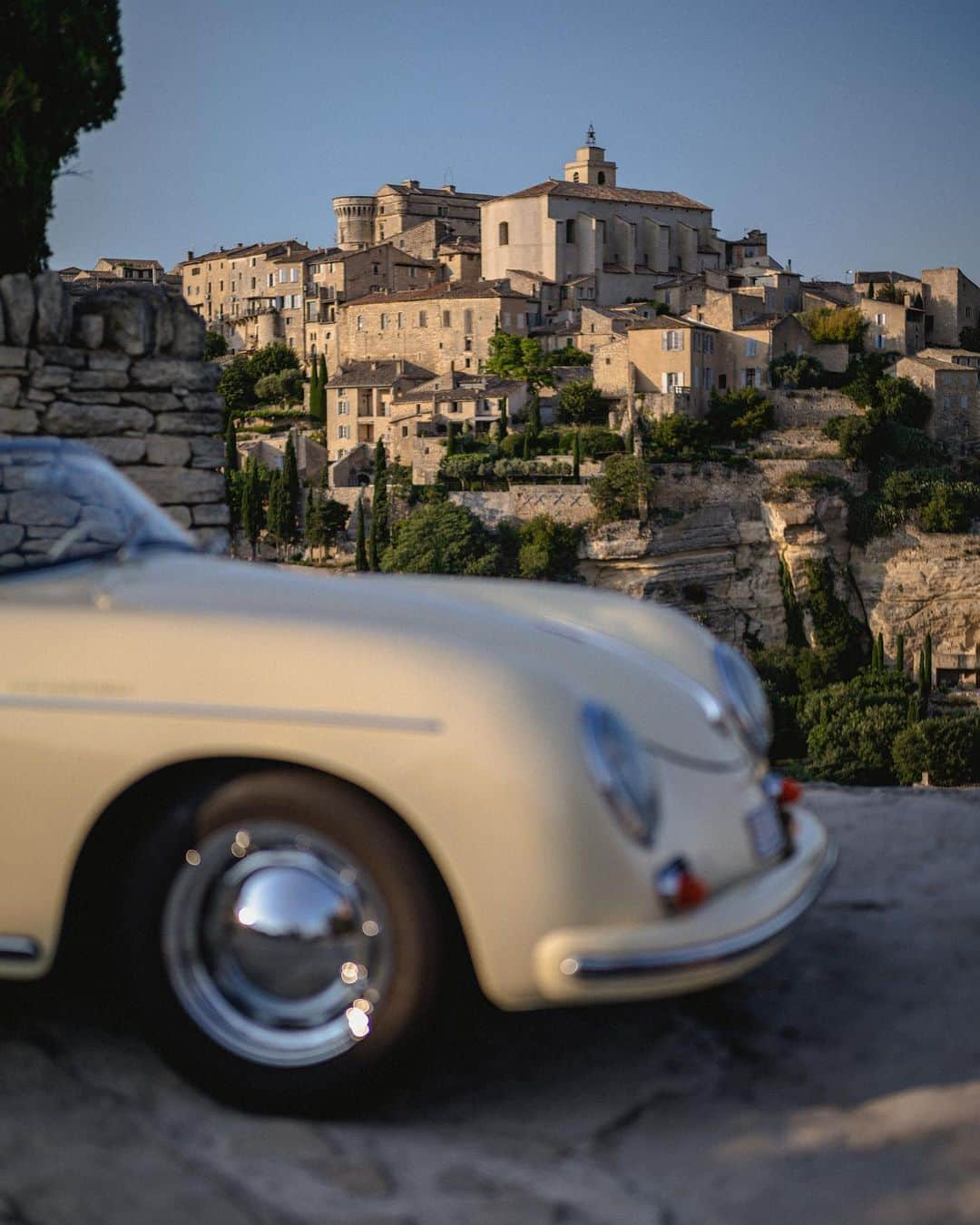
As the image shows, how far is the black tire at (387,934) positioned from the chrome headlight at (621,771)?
35cm

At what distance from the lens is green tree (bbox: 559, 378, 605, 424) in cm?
7762

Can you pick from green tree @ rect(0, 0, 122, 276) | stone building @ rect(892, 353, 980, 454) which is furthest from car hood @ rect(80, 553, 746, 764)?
stone building @ rect(892, 353, 980, 454)

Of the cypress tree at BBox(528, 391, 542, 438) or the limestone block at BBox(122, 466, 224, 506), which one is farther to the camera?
the cypress tree at BBox(528, 391, 542, 438)

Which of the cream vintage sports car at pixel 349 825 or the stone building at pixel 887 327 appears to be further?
the stone building at pixel 887 327

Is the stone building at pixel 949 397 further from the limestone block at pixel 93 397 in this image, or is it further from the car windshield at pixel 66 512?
the car windshield at pixel 66 512

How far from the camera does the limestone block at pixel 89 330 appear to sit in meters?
7.61

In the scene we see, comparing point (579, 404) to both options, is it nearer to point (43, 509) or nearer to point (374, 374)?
point (374, 374)

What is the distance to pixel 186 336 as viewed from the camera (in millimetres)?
7820

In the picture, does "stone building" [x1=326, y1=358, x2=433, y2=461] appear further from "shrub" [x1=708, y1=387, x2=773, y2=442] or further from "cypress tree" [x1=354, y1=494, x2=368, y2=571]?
"shrub" [x1=708, y1=387, x2=773, y2=442]

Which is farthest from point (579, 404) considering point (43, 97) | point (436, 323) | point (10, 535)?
point (10, 535)

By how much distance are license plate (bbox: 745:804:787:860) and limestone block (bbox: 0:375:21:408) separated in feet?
18.3

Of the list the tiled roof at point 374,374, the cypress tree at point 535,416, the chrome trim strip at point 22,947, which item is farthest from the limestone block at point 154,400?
the tiled roof at point 374,374

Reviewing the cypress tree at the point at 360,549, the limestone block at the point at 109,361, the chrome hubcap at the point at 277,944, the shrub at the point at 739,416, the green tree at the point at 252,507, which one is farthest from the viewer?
the shrub at the point at 739,416

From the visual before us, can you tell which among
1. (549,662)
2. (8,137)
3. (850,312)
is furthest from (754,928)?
(850,312)
